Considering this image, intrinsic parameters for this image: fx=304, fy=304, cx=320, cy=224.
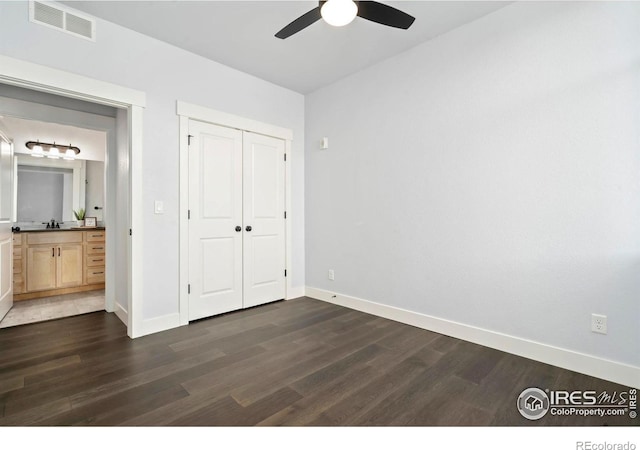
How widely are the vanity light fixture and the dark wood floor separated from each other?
327 cm

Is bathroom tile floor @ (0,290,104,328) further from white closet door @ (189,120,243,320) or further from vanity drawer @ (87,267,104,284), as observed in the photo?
white closet door @ (189,120,243,320)

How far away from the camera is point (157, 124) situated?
2928 millimetres

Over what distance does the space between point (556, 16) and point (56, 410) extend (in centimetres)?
412

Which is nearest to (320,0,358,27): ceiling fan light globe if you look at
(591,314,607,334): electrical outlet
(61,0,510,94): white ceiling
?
(61,0,510,94): white ceiling

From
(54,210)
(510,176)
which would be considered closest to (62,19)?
(510,176)

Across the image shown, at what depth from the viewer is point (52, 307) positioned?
12.2ft

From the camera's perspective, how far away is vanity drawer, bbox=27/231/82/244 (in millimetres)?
4121

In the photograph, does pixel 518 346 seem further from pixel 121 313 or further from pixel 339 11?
pixel 121 313

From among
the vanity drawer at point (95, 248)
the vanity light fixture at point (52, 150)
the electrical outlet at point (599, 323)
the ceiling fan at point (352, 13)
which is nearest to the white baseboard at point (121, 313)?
the vanity drawer at point (95, 248)

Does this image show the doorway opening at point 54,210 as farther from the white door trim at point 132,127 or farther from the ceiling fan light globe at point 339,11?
the ceiling fan light globe at point 339,11

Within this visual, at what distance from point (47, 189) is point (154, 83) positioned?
12.8 ft

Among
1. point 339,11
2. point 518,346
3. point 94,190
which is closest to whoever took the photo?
point 339,11
